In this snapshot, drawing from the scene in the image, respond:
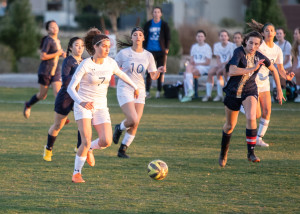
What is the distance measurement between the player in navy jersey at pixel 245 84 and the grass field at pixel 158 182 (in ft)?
1.53

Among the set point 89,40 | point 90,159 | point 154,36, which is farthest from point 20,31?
point 90,159

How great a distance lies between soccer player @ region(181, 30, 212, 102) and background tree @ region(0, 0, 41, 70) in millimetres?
13056

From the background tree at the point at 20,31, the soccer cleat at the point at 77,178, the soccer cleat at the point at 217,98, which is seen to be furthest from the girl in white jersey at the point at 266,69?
the background tree at the point at 20,31

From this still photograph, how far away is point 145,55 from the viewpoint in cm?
980

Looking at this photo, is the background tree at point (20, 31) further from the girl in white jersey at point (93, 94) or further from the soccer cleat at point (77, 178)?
the soccer cleat at point (77, 178)

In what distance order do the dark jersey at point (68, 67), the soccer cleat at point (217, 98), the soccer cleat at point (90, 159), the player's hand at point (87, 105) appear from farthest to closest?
the soccer cleat at point (217, 98)
the dark jersey at point (68, 67)
the soccer cleat at point (90, 159)
the player's hand at point (87, 105)

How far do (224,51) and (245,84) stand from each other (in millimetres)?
8494

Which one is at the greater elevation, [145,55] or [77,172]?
[145,55]

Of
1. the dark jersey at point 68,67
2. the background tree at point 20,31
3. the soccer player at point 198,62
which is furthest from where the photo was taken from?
the background tree at point 20,31

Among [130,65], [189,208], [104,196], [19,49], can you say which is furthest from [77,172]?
[19,49]

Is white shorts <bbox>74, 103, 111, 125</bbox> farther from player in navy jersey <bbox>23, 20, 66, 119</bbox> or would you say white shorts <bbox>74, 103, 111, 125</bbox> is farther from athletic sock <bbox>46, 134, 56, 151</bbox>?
player in navy jersey <bbox>23, 20, 66, 119</bbox>

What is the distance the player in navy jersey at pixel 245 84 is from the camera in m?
8.70

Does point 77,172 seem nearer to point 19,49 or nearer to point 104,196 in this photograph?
point 104,196

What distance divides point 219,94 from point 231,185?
34.6 feet
